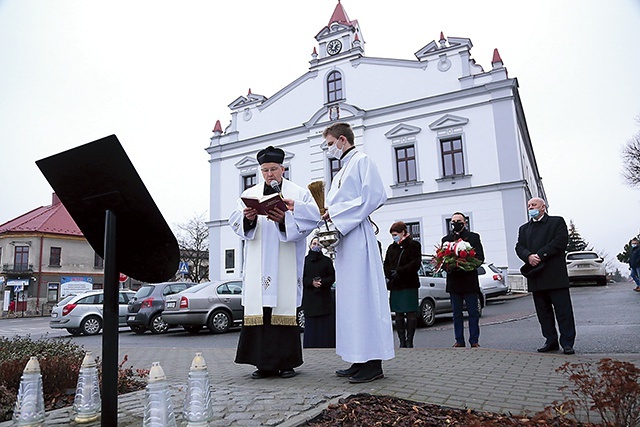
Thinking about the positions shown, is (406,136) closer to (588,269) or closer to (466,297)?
(588,269)

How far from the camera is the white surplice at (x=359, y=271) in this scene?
187 inches

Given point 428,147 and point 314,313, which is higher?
point 428,147

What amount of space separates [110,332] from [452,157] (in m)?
27.0

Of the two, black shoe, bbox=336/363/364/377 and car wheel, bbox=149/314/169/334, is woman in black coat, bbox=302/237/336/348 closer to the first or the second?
black shoe, bbox=336/363/364/377

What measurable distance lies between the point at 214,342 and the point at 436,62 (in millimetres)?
23142

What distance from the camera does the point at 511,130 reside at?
26.4m

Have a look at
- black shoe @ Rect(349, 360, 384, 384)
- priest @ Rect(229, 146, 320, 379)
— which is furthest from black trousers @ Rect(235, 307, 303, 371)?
black shoe @ Rect(349, 360, 384, 384)

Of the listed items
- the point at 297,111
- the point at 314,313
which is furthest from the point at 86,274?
the point at 314,313

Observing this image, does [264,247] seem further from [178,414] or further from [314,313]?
[314,313]

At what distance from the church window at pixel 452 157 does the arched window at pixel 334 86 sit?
26.1ft

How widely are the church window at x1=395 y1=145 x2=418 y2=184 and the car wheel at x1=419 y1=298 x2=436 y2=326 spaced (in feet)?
57.2

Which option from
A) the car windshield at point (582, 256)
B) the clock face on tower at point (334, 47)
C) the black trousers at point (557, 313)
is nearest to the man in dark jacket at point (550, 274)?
the black trousers at point (557, 313)

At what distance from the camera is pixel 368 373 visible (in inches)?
186

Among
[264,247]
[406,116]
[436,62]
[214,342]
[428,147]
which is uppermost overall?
[436,62]
